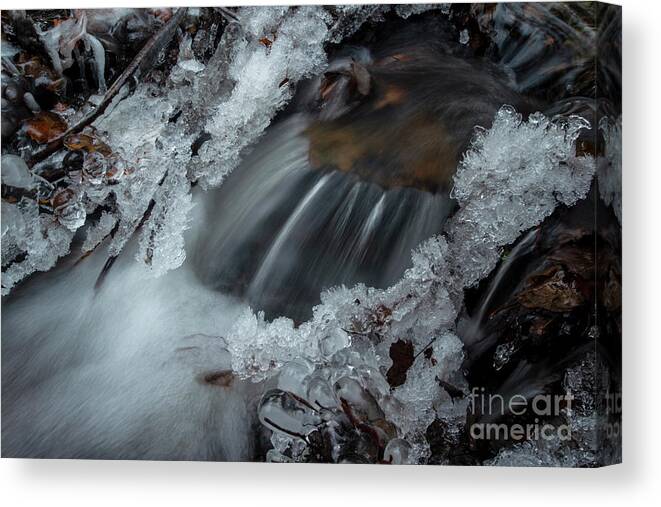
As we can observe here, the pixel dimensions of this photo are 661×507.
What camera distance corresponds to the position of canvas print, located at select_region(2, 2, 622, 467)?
260 cm

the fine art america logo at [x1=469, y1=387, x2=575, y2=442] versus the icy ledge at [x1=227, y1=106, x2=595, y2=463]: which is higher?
the icy ledge at [x1=227, y1=106, x2=595, y2=463]

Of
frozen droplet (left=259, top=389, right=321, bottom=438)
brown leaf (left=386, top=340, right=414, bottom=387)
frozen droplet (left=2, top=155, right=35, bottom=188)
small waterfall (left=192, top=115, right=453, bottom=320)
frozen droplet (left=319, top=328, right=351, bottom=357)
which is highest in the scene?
→ frozen droplet (left=2, top=155, right=35, bottom=188)

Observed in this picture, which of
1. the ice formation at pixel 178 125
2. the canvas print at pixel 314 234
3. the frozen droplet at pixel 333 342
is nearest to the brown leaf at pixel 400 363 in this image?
the canvas print at pixel 314 234

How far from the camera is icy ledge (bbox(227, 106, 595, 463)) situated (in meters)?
2.61

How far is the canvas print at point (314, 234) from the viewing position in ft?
8.54

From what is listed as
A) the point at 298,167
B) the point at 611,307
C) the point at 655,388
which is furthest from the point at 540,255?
the point at 298,167

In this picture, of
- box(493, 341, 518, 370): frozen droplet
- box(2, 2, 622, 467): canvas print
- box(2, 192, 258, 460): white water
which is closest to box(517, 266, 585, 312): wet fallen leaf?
box(2, 2, 622, 467): canvas print

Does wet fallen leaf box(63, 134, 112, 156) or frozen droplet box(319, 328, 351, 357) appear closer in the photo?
frozen droplet box(319, 328, 351, 357)

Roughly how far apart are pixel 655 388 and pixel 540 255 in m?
0.53

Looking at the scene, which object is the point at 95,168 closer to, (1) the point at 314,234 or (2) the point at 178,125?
(2) the point at 178,125

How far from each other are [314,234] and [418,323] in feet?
1.32

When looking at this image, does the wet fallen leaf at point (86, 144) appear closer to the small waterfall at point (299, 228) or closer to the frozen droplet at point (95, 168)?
the frozen droplet at point (95, 168)

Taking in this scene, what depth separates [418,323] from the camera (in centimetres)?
265

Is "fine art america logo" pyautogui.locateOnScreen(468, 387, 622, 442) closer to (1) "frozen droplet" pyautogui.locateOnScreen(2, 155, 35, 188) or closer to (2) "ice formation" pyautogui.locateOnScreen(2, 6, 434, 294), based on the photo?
(2) "ice formation" pyautogui.locateOnScreen(2, 6, 434, 294)
